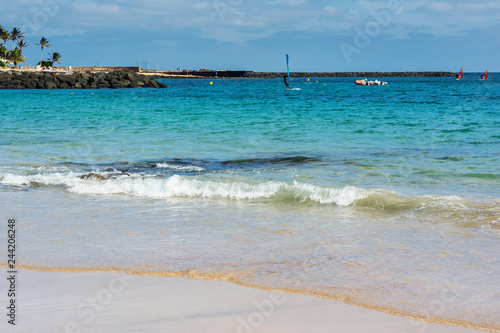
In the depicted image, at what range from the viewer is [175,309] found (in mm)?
4762

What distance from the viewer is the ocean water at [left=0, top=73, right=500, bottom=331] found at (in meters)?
5.61

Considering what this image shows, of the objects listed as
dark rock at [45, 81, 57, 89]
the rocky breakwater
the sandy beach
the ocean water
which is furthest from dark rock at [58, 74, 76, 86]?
the sandy beach

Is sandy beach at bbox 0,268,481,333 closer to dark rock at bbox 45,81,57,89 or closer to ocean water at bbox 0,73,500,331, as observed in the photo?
ocean water at bbox 0,73,500,331

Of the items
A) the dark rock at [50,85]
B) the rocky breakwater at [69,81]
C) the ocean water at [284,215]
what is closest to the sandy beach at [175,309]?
the ocean water at [284,215]

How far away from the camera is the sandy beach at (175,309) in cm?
438

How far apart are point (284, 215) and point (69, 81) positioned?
3093 inches

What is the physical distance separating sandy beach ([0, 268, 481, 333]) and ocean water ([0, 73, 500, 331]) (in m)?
0.26

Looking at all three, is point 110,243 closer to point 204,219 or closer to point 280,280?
point 204,219

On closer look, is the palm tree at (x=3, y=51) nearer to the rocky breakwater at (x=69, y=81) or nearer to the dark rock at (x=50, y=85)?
the rocky breakwater at (x=69, y=81)

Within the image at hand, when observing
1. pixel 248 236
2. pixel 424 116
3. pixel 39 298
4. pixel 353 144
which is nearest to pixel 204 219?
pixel 248 236

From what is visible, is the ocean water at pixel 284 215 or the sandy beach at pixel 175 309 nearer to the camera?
the sandy beach at pixel 175 309

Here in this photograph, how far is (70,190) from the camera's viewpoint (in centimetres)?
1087

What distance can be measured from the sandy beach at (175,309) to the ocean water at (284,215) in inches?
10.1

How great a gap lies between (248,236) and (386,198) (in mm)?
3151
